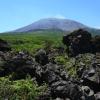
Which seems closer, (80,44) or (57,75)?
(57,75)

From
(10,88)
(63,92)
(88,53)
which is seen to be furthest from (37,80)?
(88,53)

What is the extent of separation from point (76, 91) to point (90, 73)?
8.59 metres

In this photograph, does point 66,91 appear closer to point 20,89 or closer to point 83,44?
point 20,89

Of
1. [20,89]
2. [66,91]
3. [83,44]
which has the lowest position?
[20,89]

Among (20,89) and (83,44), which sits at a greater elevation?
(83,44)

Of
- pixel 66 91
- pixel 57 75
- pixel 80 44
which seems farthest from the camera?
pixel 80 44

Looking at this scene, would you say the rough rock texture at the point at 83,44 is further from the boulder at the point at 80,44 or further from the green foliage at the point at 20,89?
the green foliage at the point at 20,89

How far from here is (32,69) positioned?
5891cm

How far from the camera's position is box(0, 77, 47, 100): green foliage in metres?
48.2

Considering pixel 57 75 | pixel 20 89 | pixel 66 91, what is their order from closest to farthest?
pixel 66 91 < pixel 20 89 < pixel 57 75

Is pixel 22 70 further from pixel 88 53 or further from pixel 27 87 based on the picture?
pixel 88 53

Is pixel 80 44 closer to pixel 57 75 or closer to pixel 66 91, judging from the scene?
pixel 57 75

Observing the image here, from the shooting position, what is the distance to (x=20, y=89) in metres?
51.2

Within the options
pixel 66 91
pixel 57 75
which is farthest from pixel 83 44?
pixel 66 91
